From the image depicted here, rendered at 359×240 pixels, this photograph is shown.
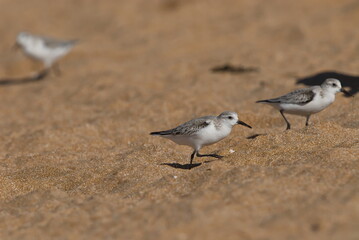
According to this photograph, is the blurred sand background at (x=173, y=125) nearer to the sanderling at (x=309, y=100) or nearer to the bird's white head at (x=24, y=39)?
the sanderling at (x=309, y=100)

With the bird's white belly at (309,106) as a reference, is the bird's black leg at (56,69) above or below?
below

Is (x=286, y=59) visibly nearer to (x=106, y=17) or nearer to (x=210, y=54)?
(x=210, y=54)

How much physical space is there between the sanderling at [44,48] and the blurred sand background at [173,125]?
50cm

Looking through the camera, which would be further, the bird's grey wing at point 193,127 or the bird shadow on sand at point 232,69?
the bird shadow on sand at point 232,69

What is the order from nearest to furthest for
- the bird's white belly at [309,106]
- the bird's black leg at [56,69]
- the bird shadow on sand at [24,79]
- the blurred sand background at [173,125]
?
the blurred sand background at [173,125] < the bird's white belly at [309,106] < the bird shadow on sand at [24,79] < the bird's black leg at [56,69]

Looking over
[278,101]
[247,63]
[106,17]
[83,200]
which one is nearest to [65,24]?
[106,17]

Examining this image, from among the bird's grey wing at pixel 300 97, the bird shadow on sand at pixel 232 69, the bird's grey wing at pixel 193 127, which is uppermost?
the bird's grey wing at pixel 193 127

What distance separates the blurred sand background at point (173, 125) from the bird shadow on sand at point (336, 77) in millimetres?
70

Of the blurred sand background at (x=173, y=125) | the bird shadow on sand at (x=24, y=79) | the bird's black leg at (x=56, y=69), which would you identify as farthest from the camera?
the bird's black leg at (x=56, y=69)

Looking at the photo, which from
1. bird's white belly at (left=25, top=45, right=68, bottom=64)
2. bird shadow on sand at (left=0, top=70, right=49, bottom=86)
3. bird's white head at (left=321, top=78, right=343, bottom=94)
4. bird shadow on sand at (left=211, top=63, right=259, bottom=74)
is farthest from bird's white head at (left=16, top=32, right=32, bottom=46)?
bird's white head at (left=321, top=78, right=343, bottom=94)

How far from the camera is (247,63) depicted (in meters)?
13.0

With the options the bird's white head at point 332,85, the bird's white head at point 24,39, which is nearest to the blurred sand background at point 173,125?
the bird's white head at point 332,85

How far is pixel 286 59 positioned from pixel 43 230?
9.21 meters

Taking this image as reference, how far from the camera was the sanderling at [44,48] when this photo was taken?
48.3ft
